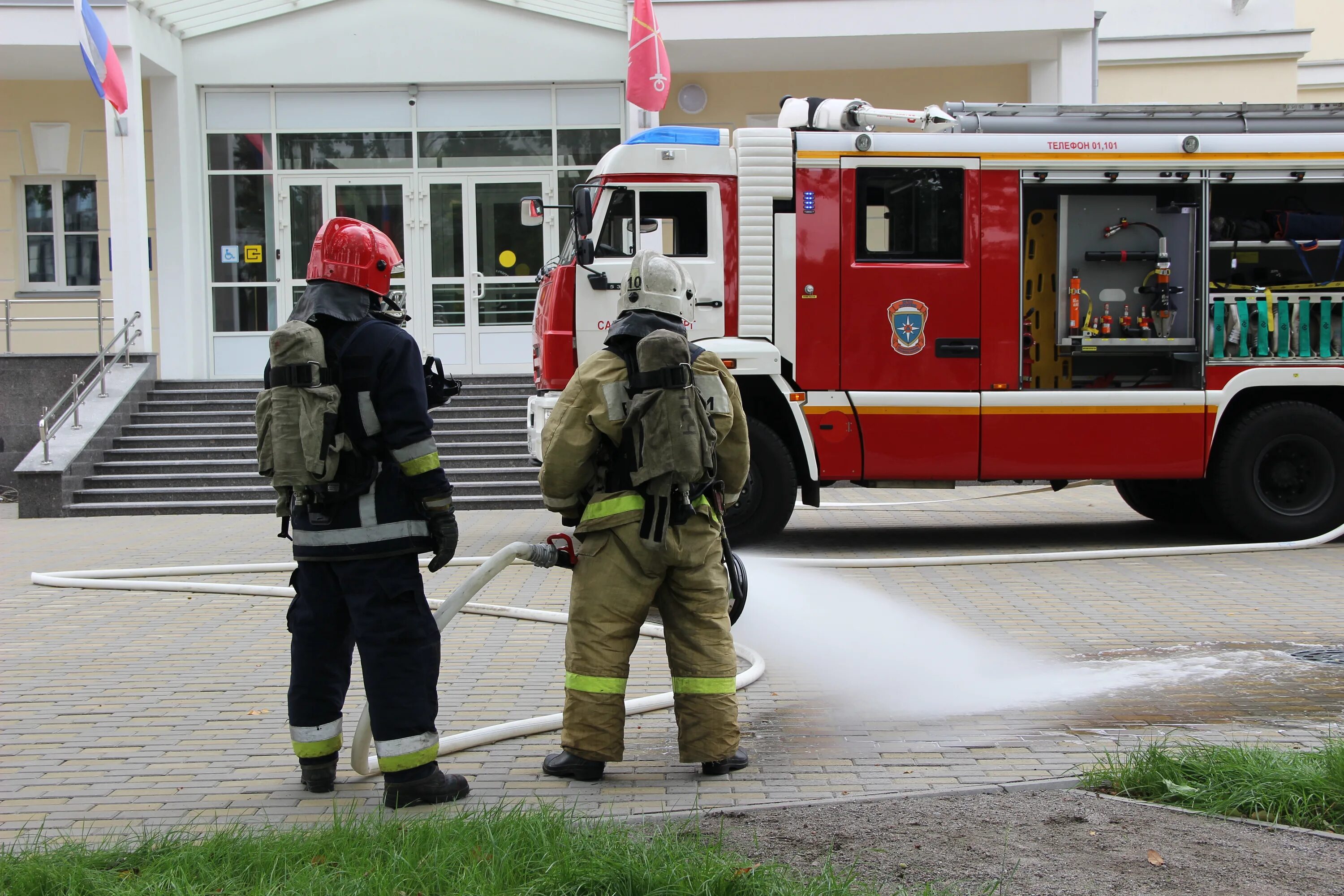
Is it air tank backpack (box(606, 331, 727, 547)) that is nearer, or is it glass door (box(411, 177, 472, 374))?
air tank backpack (box(606, 331, 727, 547))

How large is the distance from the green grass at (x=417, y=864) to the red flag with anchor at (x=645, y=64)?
13585 mm

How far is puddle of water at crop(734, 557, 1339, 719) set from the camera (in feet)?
18.3

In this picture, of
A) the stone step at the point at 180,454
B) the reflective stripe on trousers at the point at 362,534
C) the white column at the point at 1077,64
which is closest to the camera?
the reflective stripe on trousers at the point at 362,534

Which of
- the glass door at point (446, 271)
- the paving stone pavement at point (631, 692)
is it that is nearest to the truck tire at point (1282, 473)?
the paving stone pavement at point (631, 692)

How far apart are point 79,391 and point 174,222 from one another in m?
3.35

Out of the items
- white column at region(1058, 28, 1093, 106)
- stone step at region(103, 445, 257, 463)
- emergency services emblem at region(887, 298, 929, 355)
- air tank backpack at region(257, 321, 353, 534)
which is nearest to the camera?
air tank backpack at region(257, 321, 353, 534)

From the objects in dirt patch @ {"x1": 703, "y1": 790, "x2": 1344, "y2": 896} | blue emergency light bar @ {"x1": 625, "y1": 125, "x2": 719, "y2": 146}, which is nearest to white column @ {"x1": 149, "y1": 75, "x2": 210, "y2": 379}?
blue emergency light bar @ {"x1": 625, "y1": 125, "x2": 719, "y2": 146}

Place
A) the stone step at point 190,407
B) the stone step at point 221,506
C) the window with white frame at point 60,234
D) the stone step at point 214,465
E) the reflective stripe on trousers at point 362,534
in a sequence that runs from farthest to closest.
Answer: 1. the window with white frame at point 60,234
2. the stone step at point 190,407
3. the stone step at point 214,465
4. the stone step at point 221,506
5. the reflective stripe on trousers at point 362,534

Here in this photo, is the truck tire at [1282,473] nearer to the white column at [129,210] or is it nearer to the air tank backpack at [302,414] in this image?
the air tank backpack at [302,414]

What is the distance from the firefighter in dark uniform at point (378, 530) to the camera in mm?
4176

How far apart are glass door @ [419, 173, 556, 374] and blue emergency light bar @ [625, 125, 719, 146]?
880cm

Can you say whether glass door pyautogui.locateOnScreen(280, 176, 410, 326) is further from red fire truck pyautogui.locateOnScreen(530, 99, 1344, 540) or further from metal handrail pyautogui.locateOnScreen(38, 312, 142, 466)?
red fire truck pyautogui.locateOnScreen(530, 99, 1344, 540)

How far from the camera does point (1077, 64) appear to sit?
1762 cm

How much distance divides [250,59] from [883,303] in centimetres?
1221
